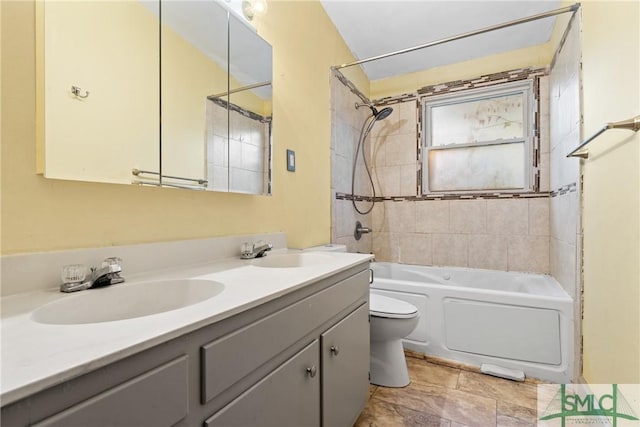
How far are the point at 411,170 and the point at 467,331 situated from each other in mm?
1669

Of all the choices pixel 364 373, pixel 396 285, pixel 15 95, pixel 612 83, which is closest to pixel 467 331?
pixel 396 285

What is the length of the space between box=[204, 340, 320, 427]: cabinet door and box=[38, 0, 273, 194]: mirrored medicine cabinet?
756 millimetres

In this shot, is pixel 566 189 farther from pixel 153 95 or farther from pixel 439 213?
pixel 153 95

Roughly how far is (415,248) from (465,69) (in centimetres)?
183

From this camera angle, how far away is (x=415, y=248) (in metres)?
3.12

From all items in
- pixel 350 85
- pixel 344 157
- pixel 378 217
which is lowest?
pixel 378 217

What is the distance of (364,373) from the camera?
1.44 m

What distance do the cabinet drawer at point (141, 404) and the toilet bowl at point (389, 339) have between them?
1323mm

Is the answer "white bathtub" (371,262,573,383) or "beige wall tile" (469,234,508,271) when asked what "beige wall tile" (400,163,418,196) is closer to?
"beige wall tile" (469,234,508,271)

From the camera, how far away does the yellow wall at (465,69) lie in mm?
2639

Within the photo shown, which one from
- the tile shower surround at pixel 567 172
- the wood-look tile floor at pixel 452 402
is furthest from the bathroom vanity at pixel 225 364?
the tile shower surround at pixel 567 172

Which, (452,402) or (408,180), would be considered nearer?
(452,402)

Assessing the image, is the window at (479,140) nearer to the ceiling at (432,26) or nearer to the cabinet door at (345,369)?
the ceiling at (432,26)

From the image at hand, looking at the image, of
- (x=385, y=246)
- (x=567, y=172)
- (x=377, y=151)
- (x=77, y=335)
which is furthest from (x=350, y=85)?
(x=77, y=335)
